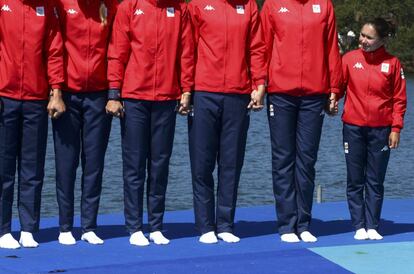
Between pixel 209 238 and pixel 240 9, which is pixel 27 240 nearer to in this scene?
pixel 209 238

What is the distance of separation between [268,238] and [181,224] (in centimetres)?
84

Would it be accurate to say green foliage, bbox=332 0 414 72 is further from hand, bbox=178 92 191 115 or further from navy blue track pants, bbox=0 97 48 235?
navy blue track pants, bbox=0 97 48 235

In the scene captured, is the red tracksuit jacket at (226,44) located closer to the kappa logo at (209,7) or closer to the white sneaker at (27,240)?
the kappa logo at (209,7)

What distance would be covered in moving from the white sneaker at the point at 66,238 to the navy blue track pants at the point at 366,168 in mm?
1932

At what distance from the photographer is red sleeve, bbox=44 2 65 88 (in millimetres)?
7425

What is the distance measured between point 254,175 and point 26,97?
33.4ft

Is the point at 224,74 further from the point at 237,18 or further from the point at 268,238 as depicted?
the point at 268,238

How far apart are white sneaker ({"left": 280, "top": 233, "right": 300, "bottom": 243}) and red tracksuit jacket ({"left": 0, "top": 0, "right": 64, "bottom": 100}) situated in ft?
5.90

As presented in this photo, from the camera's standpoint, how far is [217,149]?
7.95 meters

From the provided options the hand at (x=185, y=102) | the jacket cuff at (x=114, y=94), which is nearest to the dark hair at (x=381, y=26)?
the hand at (x=185, y=102)

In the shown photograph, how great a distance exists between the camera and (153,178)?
7723 millimetres

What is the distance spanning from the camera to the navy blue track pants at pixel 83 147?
759 cm

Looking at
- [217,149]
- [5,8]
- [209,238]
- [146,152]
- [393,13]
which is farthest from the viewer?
[393,13]

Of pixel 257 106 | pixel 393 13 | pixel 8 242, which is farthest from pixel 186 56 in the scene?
pixel 393 13
